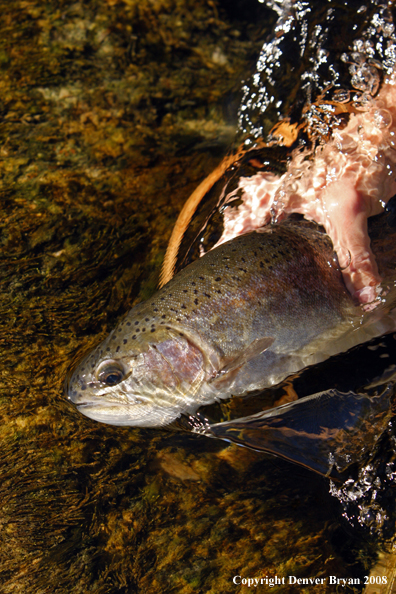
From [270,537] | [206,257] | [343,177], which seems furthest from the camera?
[343,177]

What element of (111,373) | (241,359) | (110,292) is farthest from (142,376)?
(110,292)

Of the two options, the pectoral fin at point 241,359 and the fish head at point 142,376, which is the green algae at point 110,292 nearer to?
the fish head at point 142,376

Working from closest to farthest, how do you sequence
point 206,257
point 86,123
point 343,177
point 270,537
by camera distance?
point 270,537, point 206,257, point 343,177, point 86,123

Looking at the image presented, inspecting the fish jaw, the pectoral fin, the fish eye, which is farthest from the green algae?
the pectoral fin

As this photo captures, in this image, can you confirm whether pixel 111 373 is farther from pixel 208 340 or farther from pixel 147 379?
pixel 208 340

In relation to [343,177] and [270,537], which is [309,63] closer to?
[343,177]

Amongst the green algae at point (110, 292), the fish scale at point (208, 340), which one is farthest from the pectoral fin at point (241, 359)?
the green algae at point (110, 292)

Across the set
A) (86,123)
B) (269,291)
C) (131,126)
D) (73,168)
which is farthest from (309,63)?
(269,291)
